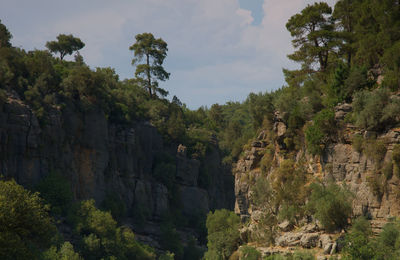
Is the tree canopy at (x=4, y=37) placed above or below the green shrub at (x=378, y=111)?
above

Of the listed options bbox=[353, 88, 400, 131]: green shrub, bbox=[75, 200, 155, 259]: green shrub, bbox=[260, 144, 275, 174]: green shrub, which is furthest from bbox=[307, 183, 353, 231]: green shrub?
bbox=[75, 200, 155, 259]: green shrub

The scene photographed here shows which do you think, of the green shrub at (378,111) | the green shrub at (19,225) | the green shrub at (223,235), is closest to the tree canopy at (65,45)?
the green shrub at (223,235)

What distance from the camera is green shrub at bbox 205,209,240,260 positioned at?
2131 inches

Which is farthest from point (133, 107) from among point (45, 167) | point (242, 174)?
point (242, 174)

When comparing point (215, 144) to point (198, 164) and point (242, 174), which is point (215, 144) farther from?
point (242, 174)

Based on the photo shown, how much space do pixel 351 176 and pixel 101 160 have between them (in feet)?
133

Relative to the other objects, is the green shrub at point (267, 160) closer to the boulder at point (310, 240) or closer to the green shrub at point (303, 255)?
the boulder at point (310, 240)

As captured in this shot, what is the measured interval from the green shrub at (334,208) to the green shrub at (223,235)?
1518 cm

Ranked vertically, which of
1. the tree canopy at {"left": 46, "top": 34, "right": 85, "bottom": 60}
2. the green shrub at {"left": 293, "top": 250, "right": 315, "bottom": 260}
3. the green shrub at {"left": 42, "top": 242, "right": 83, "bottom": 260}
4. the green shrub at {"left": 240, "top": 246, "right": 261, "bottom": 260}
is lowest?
the green shrub at {"left": 42, "top": 242, "right": 83, "bottom": 260}

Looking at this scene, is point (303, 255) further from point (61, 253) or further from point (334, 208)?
point (61, 253)

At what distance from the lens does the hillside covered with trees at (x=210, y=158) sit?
3888 centimetres

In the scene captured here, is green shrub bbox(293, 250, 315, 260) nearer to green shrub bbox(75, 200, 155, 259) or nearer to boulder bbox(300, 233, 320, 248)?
boulder bbox(300, 233, 320, 248)

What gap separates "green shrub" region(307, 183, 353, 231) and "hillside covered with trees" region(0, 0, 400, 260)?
0.34ft

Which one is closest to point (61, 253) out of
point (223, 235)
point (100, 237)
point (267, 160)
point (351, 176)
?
point (100, 237)
